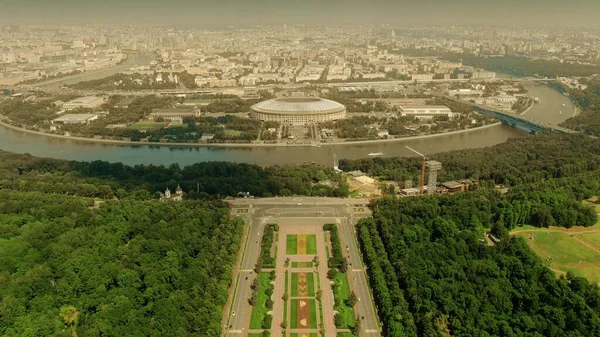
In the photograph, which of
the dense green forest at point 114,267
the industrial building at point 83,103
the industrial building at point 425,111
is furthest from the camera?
the industrial building at point 83,103

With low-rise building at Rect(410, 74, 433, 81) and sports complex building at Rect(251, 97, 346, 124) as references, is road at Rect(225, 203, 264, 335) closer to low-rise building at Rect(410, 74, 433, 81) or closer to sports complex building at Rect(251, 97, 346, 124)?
sports complex building at Rect(251, 97, 346, 124)

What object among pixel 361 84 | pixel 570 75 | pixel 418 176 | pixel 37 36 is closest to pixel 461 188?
pixel 418 176

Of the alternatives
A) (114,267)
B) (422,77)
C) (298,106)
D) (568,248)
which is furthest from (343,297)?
(422,77)

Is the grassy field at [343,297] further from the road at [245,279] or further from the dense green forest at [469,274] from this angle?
the road at [245,279]

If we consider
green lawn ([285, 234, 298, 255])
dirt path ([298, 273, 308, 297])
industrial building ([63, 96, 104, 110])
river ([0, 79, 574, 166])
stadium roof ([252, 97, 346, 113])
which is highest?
stadium roof ([252, 97, 346, 113])

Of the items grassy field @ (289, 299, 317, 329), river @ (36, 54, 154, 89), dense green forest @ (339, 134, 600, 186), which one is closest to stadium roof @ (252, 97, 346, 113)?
dense green forest @ (339, 134, 600, 186)

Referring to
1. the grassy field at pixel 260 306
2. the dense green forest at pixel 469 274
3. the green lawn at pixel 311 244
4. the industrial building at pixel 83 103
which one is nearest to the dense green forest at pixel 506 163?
the dense green forest at pixel 469 274

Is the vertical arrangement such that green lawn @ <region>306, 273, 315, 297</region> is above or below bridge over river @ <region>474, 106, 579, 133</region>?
below
